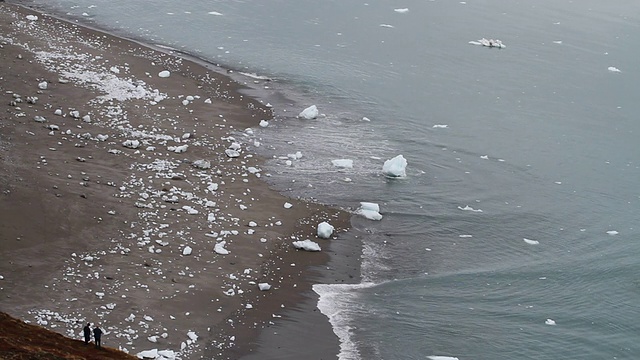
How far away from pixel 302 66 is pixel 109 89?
10.4 meters

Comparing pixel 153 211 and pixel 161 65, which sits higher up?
pixel 161 65

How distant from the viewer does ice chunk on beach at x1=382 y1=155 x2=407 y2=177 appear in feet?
92.7

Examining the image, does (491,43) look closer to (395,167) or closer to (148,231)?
(395,167)

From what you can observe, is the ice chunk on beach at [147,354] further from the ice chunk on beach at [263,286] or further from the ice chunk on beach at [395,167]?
the ice chunk on beach at [395,167]

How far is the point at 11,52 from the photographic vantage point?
33.7 meters

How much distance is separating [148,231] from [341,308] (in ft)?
17.4

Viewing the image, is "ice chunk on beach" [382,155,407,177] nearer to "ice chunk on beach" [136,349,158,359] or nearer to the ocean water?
the ocean water

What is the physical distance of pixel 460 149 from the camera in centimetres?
3178

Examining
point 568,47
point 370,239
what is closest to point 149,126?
point 370,239

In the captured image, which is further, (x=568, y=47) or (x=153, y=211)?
(x=568, y=47)

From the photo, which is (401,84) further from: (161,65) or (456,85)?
(161,65)

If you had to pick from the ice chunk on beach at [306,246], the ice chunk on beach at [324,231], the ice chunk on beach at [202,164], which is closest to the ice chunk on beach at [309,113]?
the ice chunk on beach at [202,164]

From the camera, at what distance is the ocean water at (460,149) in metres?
21.5

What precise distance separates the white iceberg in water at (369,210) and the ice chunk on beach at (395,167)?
230 centimetres
